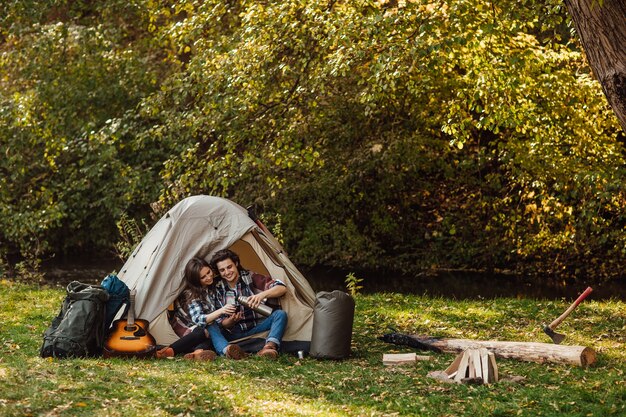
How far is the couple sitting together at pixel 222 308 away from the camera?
8109 millimetres

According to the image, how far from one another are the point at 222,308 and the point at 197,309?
0.86 ft

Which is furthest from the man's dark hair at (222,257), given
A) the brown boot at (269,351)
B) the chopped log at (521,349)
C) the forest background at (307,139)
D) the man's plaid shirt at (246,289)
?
the forest background at (307,139)

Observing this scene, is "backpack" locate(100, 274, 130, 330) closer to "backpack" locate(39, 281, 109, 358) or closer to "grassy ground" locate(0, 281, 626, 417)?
"backpack" locate(39, 281, 109, 358)

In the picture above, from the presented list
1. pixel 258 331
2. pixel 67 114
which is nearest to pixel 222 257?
pixel 258 331

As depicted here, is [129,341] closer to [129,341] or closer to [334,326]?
[129,341]

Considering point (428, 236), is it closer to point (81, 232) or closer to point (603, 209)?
point (603, 209)

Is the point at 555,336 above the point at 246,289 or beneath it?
beneath

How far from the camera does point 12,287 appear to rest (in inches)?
512

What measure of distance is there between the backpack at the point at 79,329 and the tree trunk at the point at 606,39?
4.43 m

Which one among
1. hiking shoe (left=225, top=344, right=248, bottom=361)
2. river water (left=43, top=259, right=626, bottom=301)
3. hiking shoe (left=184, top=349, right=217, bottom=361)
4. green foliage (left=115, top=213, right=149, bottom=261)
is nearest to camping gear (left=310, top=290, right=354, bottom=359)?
hiking shoe (left=225, top=344, right=248, bottom=361)

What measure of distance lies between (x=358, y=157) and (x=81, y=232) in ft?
21.5

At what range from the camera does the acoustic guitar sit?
307 inches

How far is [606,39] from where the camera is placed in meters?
6.06

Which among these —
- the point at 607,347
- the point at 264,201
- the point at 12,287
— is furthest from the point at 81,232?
the point at 607,347
